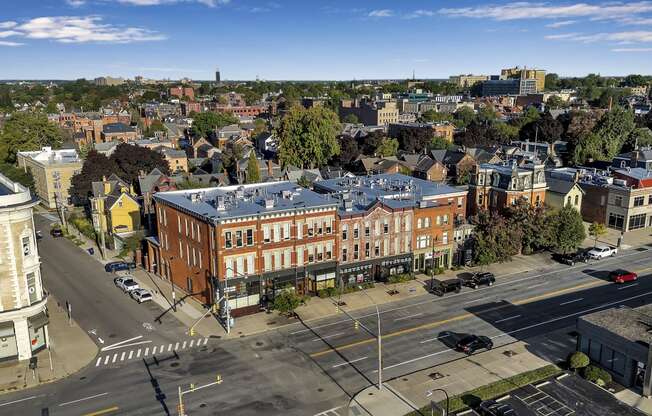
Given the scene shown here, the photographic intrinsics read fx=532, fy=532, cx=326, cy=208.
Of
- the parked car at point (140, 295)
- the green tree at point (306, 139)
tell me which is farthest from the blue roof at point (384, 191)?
the green tree at point (306, 139)

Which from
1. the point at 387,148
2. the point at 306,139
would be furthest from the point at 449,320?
the point at 387,148

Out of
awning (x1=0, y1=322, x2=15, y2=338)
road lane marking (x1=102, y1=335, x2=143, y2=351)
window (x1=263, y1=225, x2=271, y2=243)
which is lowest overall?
road lane marking (x1=102, y1=335, x2=143, y2=351)

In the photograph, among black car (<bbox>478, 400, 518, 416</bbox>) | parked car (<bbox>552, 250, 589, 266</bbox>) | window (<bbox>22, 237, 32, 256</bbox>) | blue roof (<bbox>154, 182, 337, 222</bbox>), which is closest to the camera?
→ black car (<bbox>478, 400, 518, 416</bbox>)

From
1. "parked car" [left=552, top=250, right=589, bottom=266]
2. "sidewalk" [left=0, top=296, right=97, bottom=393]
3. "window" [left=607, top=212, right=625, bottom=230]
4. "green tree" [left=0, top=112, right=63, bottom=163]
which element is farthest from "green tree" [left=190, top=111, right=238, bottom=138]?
"sidewalk" [left=0, top=296, right=97, bottom=393]

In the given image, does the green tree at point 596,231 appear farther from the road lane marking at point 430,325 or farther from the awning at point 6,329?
the awning at point 6,329

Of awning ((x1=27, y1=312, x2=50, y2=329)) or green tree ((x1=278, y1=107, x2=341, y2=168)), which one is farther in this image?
green tree ((x1=278, y1=107, x2=341, y2=168))

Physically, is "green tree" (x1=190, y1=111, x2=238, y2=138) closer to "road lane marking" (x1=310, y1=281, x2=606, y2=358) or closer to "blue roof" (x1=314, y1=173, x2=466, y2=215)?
"blue roof" (x1=314, y1=173, x2=466, y2=215)

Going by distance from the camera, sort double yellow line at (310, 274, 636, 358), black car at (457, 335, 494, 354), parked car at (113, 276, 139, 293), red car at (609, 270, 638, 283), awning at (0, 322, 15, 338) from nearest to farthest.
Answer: awning at (0, 322, 15, 338), black car at (457, 335, 494, 354), double yellow line at (310, 274, 636, 358), parked car at (113, 276, 139, 293), red car at (609, 270, 638, 283)

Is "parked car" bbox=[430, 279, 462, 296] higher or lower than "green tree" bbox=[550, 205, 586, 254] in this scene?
lower
